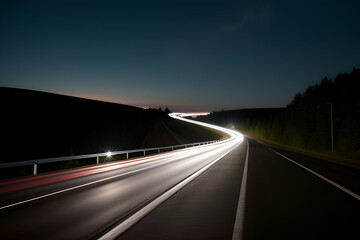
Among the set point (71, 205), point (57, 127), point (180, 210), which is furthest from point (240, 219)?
point (57, 127)

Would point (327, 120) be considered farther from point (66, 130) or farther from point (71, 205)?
point (66, 130)

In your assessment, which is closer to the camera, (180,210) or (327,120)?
(180,210)

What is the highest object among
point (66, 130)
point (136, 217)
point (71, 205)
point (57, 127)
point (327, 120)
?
point (327, 120)

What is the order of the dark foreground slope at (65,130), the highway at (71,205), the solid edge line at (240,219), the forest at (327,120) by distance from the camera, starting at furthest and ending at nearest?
the dark foreground slope at (65,130) < the forest at (327,120) < the highway at (71,205) < the solid edge line at (240,219)

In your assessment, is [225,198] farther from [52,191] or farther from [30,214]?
[52,191]

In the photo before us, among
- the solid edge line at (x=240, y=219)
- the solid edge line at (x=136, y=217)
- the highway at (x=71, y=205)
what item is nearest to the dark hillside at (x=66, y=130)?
the highway at (x=71, y=205)

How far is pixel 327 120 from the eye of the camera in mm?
61469

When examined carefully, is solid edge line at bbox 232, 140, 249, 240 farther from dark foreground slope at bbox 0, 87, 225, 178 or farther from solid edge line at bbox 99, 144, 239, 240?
dark foreground slope at bbox 0, 87, 225, 178

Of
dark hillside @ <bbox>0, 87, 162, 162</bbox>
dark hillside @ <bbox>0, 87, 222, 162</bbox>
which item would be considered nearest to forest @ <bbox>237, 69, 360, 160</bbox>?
dark hillside @ <bbox>0, 87, 222, 162</bbox>

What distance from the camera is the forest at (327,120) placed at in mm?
Result: 49094

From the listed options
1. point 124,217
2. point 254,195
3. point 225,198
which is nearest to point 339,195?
point 254,195

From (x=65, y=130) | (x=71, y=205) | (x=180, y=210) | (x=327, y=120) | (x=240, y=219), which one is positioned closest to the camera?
(x=240, y=219)

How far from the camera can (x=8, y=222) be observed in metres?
5.30

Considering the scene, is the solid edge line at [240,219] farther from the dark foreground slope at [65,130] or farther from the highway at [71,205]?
the dark foreground slope at [65,130]
